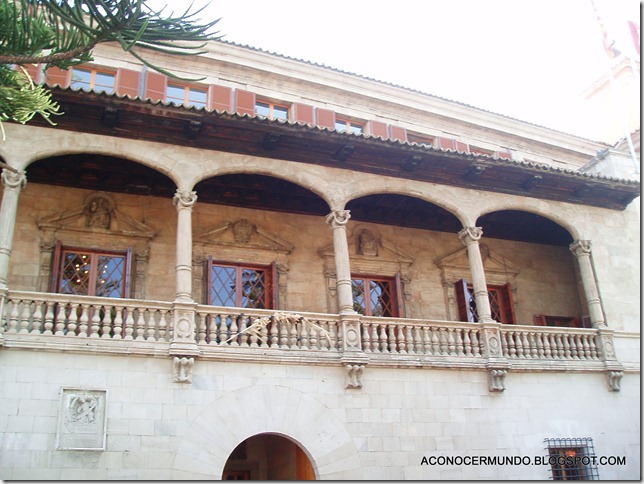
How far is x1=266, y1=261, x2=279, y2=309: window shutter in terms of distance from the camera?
13891 millimetres

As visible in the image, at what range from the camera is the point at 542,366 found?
1336 cm

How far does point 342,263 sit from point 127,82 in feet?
22.4

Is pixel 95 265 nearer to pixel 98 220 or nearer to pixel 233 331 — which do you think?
pixel 98 220

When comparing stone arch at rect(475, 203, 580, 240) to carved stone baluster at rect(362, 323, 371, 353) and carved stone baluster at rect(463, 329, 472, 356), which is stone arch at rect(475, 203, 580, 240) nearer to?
carved stone baluster at rect(463, 329, 472, 356)

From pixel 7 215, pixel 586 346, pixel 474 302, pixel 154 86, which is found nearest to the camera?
pixel 7 215

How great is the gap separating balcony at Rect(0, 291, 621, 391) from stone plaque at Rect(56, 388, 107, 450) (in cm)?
70

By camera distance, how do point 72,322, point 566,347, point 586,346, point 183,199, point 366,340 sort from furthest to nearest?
point 586,346 → point 566,347 → point 366,340 → point 183,199 → point 72,322

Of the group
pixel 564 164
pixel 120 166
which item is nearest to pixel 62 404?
pixel 120 166

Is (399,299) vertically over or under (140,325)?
over

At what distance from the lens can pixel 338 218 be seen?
13086 mm

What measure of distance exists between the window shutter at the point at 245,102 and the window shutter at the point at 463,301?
6400 millimetres

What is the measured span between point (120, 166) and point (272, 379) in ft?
17.2

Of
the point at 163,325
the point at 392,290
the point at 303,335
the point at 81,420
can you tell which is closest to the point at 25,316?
the point at 81,420

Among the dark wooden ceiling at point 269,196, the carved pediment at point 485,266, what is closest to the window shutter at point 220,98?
the dark wooden ceiling at point 269,196
